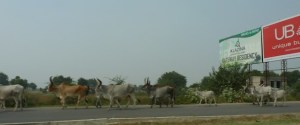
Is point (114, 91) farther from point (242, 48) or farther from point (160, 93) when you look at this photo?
point (242, 48)

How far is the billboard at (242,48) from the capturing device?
44.3m

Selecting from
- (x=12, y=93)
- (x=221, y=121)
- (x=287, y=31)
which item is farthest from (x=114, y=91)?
(x=287, y=31)

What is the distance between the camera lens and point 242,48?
1853 inches

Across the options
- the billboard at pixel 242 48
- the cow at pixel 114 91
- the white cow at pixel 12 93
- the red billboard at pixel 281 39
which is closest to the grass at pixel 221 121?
the cow at pixel 114 91

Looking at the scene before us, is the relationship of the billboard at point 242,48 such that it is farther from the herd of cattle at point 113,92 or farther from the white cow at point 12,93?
the white cow at point 12,93

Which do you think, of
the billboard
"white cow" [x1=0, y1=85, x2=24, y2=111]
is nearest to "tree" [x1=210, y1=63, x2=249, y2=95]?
the billboard

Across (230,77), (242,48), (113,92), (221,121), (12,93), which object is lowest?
(221,121)

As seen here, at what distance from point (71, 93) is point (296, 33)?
20406 millimetres

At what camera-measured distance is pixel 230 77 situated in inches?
1666

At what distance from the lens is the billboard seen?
44344 millimetres

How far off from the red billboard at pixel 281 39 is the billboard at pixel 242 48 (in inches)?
46.8

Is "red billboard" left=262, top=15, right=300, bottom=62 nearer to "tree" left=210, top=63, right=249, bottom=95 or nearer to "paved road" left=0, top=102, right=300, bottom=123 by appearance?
"tree" left=210, top=63, right=249, bottom=95

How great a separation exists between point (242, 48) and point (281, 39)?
272 inches

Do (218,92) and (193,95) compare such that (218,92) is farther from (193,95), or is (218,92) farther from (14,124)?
(14,124)
